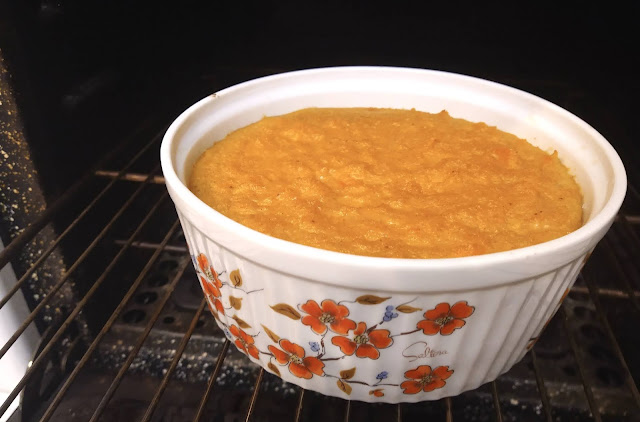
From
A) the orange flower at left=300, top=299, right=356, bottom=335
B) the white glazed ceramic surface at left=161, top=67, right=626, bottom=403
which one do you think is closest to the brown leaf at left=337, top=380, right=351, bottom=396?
the white glazed ceramic surface at left=161, top=67, right=626, bottom=403

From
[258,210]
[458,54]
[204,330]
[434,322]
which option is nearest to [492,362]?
[434,322]

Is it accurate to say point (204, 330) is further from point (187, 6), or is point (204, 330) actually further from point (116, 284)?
point (187, 6)

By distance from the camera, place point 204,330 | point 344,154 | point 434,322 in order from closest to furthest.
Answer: point 434,322
point 344,154
point 204,330

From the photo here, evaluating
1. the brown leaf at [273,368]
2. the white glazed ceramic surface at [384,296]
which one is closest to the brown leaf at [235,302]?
the white glazed ceramic surface at [384,296]

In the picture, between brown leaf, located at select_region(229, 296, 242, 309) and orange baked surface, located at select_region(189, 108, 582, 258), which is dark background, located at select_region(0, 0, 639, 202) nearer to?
orange baked surface, located at select_region(189, 108, 582, 258)

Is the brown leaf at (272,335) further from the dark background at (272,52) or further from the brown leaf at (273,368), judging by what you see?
the dark background at (272,52)

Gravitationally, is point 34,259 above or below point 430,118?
below

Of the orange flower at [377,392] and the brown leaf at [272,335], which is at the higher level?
the brown leaf at [272,335]
